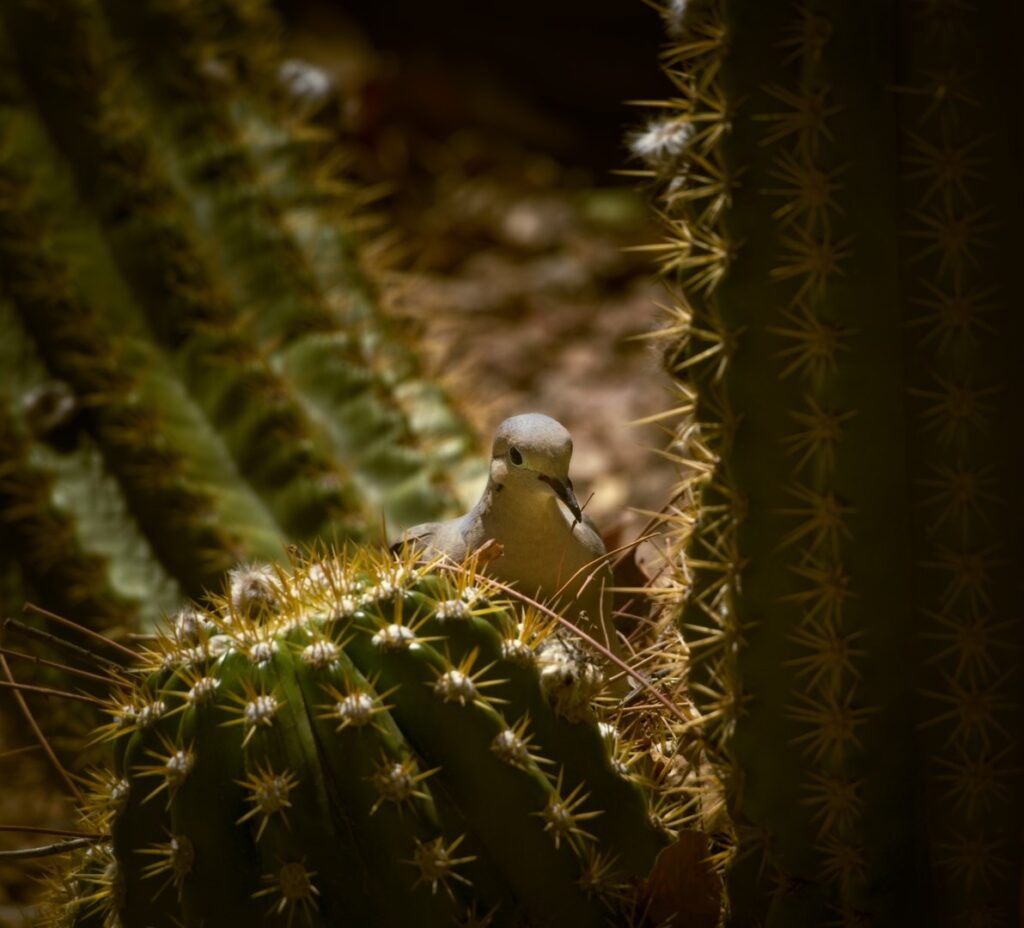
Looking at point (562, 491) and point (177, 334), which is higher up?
point (562, 491)

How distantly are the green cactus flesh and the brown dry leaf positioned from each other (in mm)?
52

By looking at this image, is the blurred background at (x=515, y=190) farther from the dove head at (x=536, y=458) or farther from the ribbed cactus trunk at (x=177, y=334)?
the dove head at (x=536, y=458)

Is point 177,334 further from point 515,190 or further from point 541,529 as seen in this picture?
point 515,190

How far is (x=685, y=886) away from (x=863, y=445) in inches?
18.7

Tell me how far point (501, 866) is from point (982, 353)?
0.59m

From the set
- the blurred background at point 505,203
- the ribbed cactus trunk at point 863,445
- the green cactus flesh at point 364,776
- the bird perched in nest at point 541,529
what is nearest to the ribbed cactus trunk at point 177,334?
the blurred background at point 505,203

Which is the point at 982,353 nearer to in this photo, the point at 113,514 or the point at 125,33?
the point at 113,514

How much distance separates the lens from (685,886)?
1.12 metres

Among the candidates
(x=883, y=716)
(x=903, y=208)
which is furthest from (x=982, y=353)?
(x=883, y=716)

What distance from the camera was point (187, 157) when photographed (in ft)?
7.47

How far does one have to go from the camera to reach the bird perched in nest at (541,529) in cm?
121

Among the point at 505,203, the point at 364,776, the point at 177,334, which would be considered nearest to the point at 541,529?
the point at 364,776

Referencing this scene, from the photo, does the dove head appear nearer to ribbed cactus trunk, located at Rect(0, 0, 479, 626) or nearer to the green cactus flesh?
the green cactus flesh

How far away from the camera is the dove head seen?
1195mm
